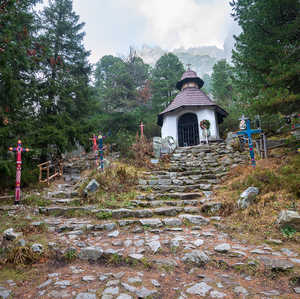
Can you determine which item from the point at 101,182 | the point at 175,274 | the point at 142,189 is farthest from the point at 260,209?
the point at 101,182

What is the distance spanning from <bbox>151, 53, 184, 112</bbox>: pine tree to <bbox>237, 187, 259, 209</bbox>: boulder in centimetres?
1856

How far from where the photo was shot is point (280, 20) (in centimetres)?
765

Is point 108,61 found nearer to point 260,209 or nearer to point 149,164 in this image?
point 149,164

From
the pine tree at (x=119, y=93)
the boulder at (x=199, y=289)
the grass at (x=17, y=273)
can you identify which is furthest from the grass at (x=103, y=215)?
the pine tree at (x=119, y=93)

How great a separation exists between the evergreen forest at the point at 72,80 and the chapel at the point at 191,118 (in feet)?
7.56

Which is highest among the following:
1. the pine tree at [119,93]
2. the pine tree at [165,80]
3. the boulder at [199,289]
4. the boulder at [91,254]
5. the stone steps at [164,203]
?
the pine tree at [165,80]

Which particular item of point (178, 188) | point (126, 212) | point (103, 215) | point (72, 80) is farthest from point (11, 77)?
point (178, 188)

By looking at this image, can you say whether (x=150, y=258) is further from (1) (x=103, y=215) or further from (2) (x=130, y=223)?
(1) (x=103, y=215)

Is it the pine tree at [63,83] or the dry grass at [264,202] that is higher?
the pine tree at [63,83]

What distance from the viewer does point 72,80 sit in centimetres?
1182

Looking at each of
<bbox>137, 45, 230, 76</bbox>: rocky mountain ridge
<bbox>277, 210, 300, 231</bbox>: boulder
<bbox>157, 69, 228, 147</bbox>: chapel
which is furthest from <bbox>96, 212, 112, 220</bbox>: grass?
<bbox>137, 45, 230, 76</bbox>: rocky mountain ridge

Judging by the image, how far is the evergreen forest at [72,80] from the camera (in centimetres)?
632

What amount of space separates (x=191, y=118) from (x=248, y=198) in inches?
518

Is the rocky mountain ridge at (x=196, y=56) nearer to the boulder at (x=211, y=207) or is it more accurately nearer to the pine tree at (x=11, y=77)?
the pine tree at (x=11, y=77)
